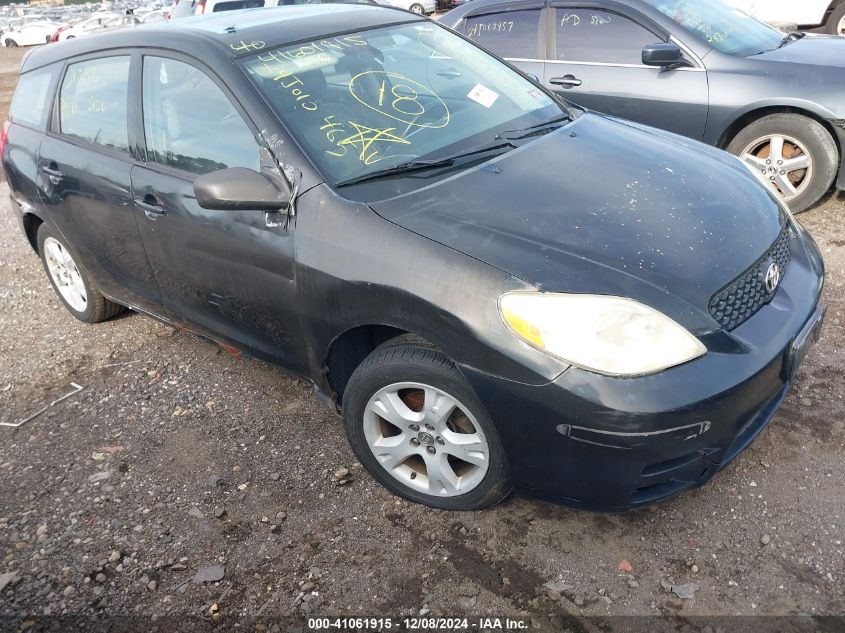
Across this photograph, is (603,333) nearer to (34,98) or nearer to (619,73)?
(34,98)

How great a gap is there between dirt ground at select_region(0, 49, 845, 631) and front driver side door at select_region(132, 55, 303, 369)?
1.75 feet

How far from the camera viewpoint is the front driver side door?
2754mm

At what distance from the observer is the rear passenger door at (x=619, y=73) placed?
5.13 m

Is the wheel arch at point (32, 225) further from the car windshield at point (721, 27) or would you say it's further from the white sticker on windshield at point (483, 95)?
the car windshield at point (721, 27)

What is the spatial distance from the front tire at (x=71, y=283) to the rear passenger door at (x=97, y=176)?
0.24 meters

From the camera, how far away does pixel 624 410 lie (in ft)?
6.70

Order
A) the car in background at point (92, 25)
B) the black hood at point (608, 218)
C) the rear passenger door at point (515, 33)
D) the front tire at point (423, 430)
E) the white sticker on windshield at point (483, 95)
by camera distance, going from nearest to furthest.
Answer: the black hood at point (608, 218) < the front tire at point (423, 430) < the white sticker on windshield at point (483, 95) < the rear passenger door at point (515, 33) < the car in background at point (92, 25)

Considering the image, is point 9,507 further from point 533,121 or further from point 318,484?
point 533,121

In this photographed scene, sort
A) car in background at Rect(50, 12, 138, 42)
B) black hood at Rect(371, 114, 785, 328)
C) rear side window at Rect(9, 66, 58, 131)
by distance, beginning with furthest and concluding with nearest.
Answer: car in background at Rect(50, 12, 138, 42)
rear side window at Rect(9, 66, 58, 131)
black hood at Rect(371, 114, 785, 328)

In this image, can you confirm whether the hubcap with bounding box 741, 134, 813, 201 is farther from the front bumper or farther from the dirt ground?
the front bumper

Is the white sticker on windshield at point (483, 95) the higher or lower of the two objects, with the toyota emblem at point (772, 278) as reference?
higher

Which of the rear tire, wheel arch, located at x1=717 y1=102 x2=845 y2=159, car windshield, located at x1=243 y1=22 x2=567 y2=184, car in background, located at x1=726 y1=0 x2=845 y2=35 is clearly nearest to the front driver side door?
car windshield, located at x1=243 y1=22 x2=567 y2=184

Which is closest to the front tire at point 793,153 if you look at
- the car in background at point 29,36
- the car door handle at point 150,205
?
the car door handle at point 150,205

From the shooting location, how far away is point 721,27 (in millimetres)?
5367
